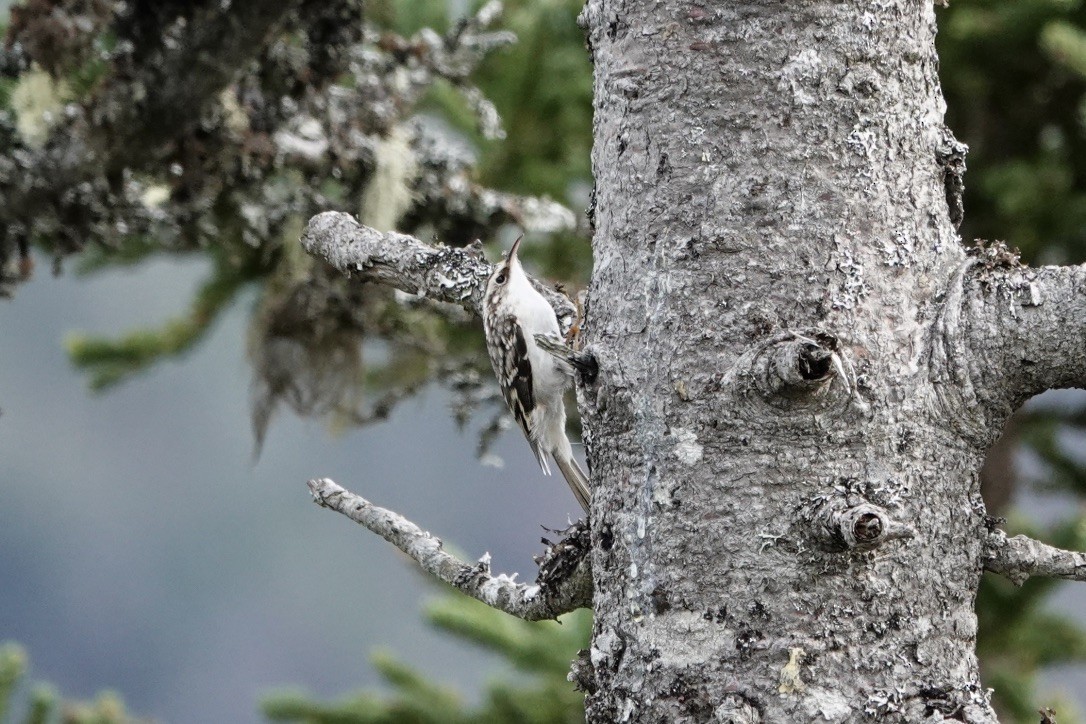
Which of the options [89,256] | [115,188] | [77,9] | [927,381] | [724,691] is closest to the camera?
[724,691]

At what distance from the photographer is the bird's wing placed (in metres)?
3.38

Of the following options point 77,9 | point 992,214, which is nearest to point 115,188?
point 77,9

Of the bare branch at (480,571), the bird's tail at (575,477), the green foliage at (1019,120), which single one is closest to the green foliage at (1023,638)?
the green foliage at (1019,120)

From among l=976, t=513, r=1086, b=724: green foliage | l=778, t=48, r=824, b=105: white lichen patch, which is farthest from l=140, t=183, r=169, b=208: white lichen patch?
l=976, t=513, r=1086, b=724: green foliage

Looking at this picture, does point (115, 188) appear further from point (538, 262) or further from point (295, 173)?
point (538, 262)

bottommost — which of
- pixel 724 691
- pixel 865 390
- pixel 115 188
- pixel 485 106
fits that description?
pixel 724 691

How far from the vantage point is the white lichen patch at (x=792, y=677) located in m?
1.39

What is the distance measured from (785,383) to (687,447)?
6.3 inches

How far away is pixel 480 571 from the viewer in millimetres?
1755

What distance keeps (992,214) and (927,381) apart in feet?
14.7

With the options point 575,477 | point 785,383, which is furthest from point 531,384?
point 785,383

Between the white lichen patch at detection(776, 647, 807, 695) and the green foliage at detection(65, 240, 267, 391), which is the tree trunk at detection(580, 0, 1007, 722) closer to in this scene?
the white lichen patch at detection(776, 647, 807, 695)

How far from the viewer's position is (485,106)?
4.03m

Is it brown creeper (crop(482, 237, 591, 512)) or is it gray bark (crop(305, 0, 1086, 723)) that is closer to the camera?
gray bark (crop(305, 0, 1086, 723))
